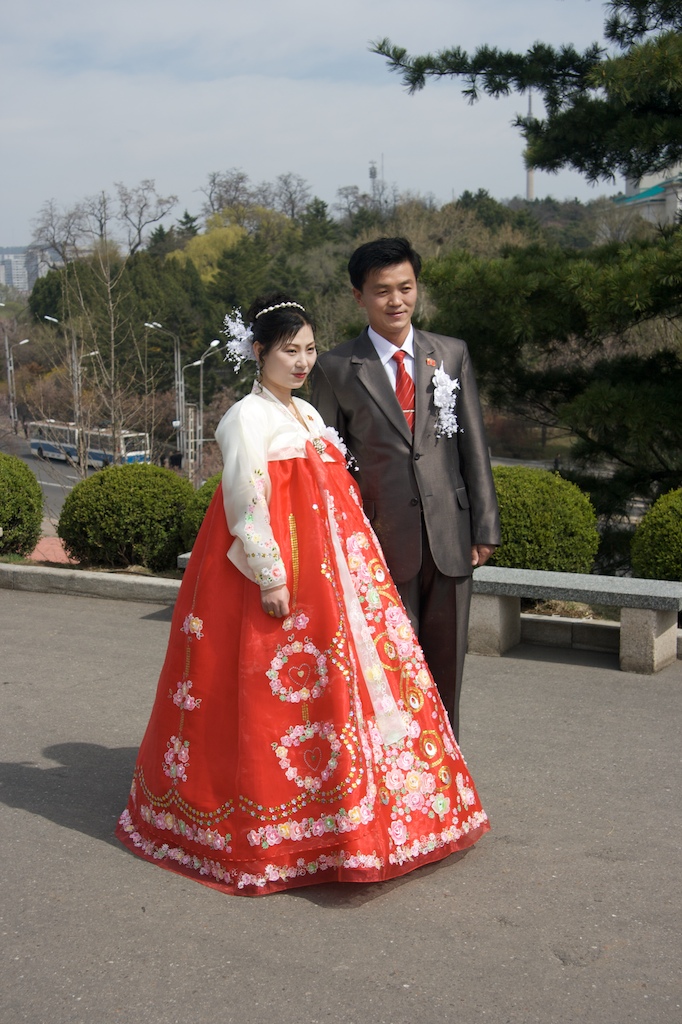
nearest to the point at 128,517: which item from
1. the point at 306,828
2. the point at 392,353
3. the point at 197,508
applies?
the point at 197,508

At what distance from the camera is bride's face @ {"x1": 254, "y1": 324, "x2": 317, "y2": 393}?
3461mm

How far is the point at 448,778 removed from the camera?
11.3ft

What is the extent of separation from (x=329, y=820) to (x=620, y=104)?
7.68 m

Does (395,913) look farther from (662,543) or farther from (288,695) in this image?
(662,543)

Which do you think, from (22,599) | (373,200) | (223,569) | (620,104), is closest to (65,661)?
(22,599)

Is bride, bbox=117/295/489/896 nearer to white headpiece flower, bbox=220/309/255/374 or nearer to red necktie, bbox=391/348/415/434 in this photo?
white headpiece flower, bbox=220/309/255/374

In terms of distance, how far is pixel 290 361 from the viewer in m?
3.46

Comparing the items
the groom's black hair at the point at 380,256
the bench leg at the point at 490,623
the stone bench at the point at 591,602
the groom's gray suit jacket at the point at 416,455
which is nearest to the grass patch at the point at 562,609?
the stone bench at the point at 591,602

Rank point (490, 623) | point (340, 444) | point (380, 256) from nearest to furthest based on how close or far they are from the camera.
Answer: point (380, 256)
point (340, 444)
point (490, 623)

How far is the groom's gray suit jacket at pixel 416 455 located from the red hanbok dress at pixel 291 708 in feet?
0.66

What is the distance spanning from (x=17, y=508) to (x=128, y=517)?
4.32 feet

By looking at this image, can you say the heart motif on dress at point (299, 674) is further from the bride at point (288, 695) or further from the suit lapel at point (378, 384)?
the suit lapel at point (378, 384)

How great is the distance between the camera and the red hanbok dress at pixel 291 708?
10.6ft

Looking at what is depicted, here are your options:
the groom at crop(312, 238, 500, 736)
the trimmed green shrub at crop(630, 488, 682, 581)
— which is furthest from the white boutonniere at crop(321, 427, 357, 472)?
the trimmed green shrub at crop(630, 488, 682, 581)
